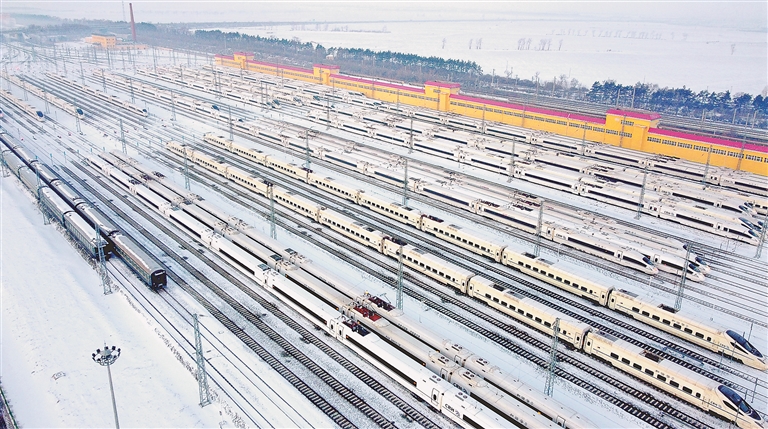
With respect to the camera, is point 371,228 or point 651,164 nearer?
point 371,228

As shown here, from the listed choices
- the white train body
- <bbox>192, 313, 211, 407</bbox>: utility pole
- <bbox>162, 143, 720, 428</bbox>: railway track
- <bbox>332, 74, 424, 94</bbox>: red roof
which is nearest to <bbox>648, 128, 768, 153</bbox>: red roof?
<bbox>332, 74, 424, 94</bbox>: red roof

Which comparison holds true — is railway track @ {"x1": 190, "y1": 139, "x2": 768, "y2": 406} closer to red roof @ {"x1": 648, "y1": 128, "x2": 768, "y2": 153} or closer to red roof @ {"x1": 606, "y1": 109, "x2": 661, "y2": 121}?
red roof @ {"x1": 648, "y1": 128, "x2": 768, "y2": 153}

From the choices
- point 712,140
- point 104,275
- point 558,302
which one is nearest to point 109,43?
point 104,275

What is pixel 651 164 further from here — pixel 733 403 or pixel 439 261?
pixel 733 403

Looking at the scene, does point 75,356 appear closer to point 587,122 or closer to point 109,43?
point 587,122

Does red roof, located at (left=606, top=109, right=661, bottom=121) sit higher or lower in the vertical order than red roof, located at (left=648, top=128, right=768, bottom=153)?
higher

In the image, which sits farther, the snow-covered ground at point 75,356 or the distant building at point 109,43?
the distant building at point 109,43

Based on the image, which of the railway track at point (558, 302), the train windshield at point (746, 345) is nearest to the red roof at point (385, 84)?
the railway track at point (558, 302)

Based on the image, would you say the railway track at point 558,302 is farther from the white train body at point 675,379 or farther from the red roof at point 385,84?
the red roof at point 385,84

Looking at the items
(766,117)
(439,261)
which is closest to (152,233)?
(439,261)

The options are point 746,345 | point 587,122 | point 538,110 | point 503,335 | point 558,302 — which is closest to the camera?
point 746,345

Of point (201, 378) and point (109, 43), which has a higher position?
point (109, 43)
